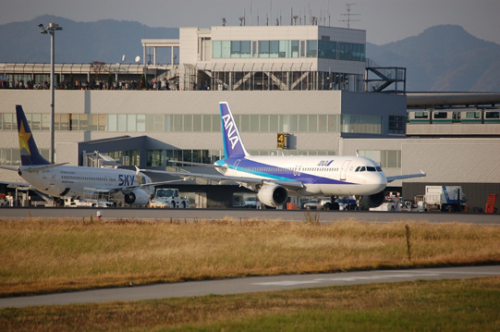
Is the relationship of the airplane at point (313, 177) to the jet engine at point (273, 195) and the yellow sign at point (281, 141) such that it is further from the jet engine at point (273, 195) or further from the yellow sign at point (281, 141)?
the yellow sign at point (281, 141)

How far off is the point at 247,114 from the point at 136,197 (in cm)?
2015

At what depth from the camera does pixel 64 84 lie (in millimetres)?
89000

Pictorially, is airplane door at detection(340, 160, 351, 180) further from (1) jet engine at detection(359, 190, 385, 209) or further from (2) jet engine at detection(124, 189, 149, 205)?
Answer: (2) jet engine at detection(124, 189, 149, 205)

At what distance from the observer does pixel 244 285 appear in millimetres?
18922

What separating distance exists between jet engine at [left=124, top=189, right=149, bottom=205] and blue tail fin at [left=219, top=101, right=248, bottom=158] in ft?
31.7

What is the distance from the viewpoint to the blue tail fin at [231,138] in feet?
204

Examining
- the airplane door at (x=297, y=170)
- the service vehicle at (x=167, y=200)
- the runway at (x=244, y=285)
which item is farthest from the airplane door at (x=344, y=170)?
the runway at (x=244, y=285)

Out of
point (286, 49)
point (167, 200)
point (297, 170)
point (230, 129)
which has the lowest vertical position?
point (167, 200)

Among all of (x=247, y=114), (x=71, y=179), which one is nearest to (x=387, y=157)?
(x=247, y=114)

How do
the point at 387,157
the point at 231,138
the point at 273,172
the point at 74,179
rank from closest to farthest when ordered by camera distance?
1. the point at 273,172
2. the point at 74,179
3. the point at 231,138
4. the point at 387,157

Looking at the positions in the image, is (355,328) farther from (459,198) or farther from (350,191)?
(459,198)

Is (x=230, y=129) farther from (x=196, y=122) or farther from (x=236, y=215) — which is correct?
(x=196, y=122)

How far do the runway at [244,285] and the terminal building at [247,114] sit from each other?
164 feet

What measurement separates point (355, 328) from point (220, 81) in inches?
2988
